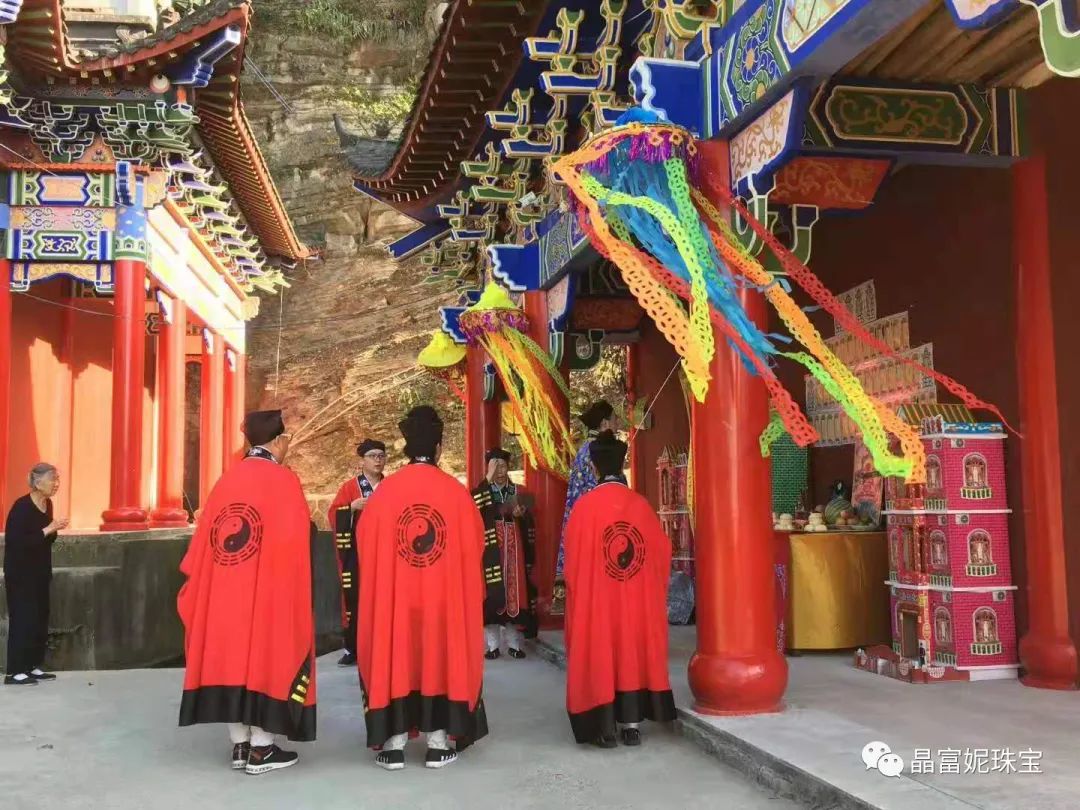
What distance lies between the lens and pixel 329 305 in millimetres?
23469

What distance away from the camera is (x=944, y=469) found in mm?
5906

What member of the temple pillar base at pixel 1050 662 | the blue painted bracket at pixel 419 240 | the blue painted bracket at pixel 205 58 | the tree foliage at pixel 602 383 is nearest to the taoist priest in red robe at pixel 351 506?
the temple pillar base at pixel 1050 662

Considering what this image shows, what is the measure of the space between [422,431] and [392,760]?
57.3 inches

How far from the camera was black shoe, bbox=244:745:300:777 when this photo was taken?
4.57 meters

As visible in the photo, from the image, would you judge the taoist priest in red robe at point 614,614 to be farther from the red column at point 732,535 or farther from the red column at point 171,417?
the red column at point 171,417

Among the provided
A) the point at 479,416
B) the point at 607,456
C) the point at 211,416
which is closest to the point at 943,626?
the point at 607,456

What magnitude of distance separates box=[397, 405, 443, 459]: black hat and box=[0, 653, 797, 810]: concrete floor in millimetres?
1407

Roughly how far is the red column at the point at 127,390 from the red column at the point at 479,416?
3563 millimetres

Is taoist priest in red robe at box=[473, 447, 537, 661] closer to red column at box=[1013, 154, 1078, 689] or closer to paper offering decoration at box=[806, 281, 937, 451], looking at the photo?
paper offering decoration at box=[806, 281, 937, 451]

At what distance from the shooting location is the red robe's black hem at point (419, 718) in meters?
4.55

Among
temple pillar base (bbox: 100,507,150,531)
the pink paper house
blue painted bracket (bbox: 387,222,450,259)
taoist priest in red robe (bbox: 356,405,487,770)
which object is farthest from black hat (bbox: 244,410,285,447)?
blue painted bracket (bbox: 387,222,450,259)

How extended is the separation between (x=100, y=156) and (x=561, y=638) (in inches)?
275

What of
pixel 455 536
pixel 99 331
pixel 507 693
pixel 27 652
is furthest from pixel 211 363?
pixel 455 536

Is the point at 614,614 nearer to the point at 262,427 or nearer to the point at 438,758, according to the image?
the point at 438,758
